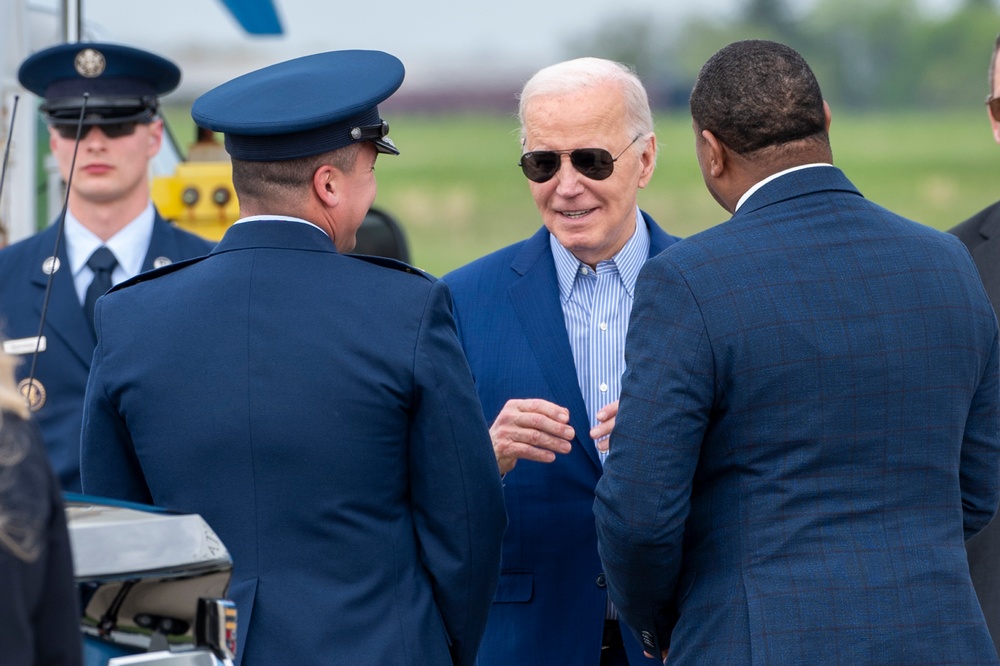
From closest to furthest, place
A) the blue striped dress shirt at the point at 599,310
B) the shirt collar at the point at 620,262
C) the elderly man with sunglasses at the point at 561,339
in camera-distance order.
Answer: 1. the elderly man with sunglasses at the point at 561,339
2. the blue striped dress shirt at the point at 599,310
3. the shirt collar at the point at 620,262

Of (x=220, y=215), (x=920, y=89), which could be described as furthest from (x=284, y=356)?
(x=920, y=89)

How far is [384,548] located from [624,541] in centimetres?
38

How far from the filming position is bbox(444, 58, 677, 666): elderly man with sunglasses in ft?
8.99

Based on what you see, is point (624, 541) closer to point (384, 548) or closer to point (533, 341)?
point (384, 548)

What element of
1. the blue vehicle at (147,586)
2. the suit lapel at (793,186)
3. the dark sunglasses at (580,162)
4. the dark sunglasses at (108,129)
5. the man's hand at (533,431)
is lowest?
the blue vehicle at (147,586)

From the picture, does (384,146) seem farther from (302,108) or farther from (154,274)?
(154,274)

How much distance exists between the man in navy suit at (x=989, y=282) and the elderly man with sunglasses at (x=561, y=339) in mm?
793

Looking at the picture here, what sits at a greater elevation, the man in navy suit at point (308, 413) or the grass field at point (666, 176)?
the grass field at point (666, 176)

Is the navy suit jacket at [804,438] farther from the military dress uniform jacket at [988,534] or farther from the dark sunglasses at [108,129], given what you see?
the dark sunglasses at [108,129]

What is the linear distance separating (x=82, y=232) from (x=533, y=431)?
184 cm

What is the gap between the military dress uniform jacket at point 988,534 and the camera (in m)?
3.08

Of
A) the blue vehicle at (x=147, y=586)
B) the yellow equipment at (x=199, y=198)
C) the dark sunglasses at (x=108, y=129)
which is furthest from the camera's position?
the yellow equipment at (x=199, y=198)

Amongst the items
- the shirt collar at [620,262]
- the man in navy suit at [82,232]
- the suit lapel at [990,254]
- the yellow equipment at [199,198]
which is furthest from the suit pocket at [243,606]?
the yellow equipment at [199,198]

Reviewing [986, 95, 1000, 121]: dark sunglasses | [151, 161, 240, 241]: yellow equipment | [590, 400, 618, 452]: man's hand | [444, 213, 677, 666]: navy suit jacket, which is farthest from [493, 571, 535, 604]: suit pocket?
[151, 161, 240, 241]: yellow equipment
